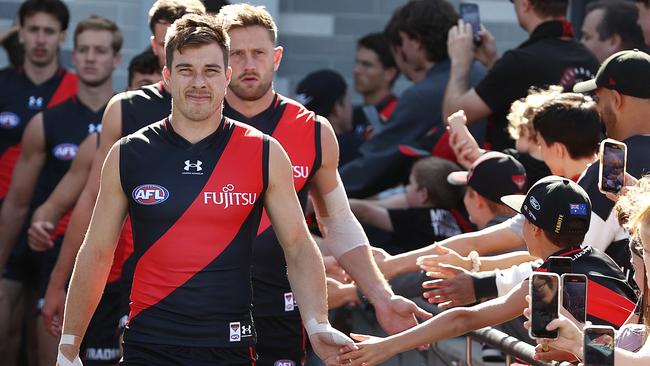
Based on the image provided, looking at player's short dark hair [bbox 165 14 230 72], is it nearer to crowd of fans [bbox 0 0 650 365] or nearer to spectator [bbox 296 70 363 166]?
Answer: crowd of fans [bbox 0 0 650 365]

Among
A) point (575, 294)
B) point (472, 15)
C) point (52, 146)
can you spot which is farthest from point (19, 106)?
point (575, 294)

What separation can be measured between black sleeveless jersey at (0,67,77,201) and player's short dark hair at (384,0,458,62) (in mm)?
2474

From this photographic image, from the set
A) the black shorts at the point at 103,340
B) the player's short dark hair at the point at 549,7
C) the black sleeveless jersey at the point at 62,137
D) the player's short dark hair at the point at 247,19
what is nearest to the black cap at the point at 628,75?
the player's short dark hair at the point at 247,19

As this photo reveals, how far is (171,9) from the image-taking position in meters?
6.96

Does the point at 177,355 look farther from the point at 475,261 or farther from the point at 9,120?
the point at 9,120

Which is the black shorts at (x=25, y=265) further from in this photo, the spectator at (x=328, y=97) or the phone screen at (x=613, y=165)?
A: the phone screen at (x=613, y=165)

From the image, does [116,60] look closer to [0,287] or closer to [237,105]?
[0,287]

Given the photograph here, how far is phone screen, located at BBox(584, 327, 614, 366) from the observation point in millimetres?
3719

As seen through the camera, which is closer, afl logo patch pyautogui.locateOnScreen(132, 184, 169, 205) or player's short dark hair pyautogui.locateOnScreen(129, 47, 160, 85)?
afl logo patch pyautogui.locateOnScreen(132, 184, 169, 205)

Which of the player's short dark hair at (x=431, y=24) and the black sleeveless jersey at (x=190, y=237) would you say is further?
the player's short dark hair at (x=431, y=24)

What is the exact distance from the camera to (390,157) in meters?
8.61

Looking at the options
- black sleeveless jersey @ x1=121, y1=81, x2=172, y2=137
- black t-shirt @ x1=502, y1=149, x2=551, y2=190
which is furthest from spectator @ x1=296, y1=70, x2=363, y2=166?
black sleeveless jersey @ x1=121, y1=81, x2=172, y2=137

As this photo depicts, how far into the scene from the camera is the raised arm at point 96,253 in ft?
16.7

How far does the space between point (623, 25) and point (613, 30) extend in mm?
64
